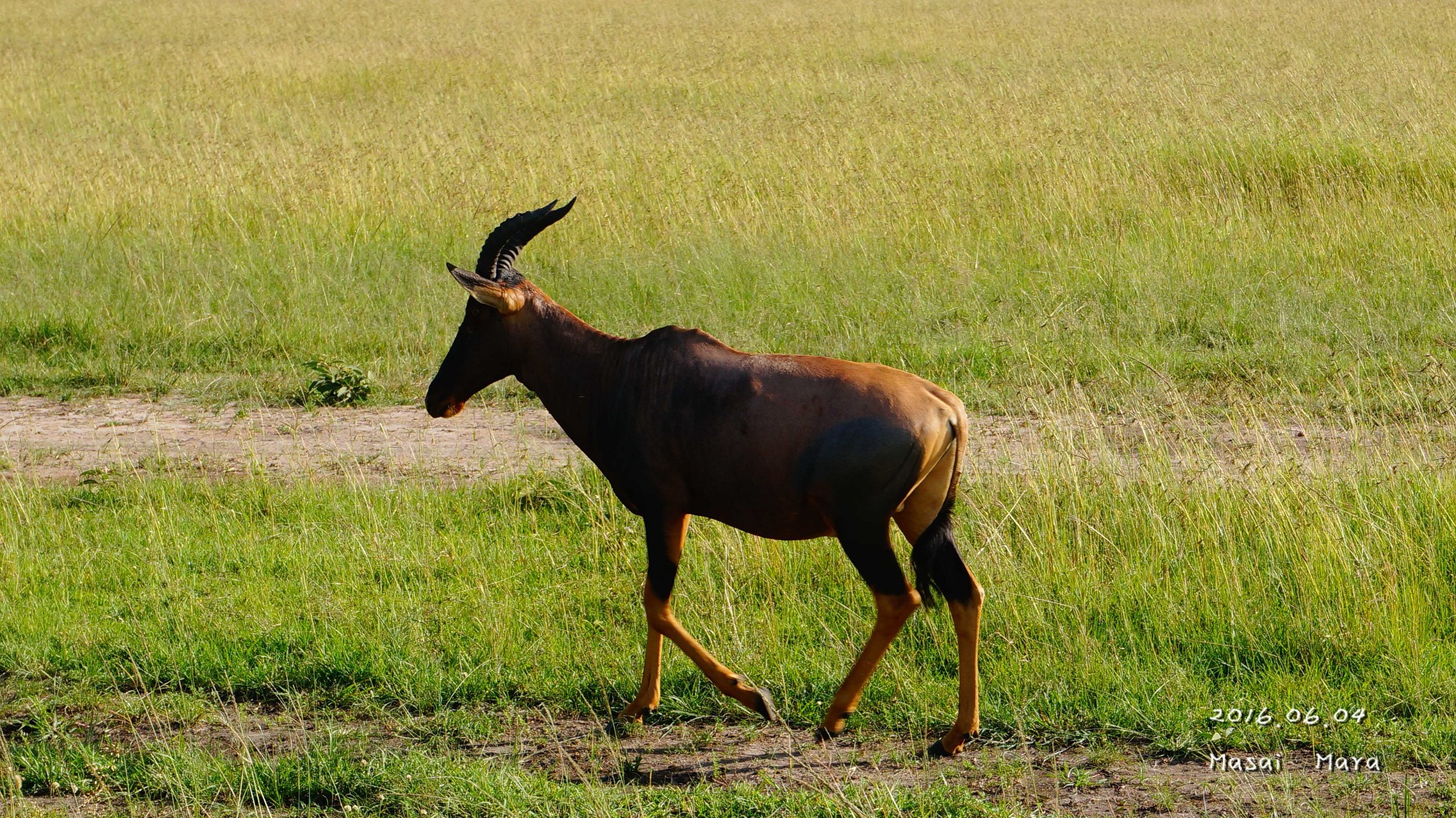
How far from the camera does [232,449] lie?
8.20 metres

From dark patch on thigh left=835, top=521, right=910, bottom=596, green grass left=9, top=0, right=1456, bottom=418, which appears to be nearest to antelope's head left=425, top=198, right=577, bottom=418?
dark patch on thigh left=835, top=521, right=910, bottom=596

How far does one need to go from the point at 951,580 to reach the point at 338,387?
5536mm

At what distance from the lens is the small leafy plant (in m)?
8.95

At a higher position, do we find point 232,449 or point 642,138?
point 642,138

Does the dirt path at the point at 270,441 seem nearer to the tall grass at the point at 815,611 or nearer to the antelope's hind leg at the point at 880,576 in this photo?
the tall grass at the point at 815,611

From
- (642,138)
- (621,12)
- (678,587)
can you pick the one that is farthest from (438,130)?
(621,12)

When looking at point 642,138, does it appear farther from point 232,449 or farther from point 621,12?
point 621,12

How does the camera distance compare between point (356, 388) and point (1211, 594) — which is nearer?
point (1211, 594)

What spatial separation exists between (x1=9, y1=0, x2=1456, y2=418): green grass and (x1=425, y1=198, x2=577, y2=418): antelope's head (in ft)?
12.1

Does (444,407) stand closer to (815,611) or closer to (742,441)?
(742,441)

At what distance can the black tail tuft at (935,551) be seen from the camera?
177 inches

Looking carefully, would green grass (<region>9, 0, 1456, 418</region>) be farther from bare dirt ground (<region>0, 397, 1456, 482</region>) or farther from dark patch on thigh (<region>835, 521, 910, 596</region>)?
dark patch on thigh (<region>835, 521, 910, 596</region>)

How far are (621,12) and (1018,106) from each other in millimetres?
21104

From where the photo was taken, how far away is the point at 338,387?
8.97 meters
